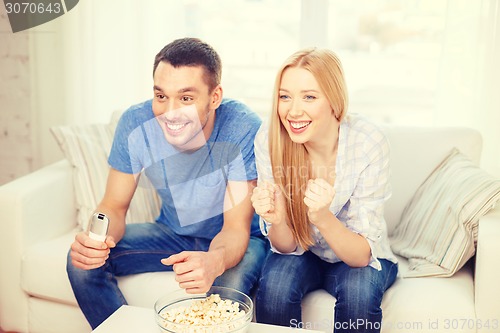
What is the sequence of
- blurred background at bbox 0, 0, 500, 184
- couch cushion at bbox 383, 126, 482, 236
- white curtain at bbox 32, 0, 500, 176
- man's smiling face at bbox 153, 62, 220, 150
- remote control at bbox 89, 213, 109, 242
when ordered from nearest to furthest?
1. remote control at bbox 89, 213, 109, 242
2. man's smiling face at bbox 153, 62, 220, 150
3. couch cushion at bbox 383, 126, 482, 236
4. blurred background at bbox 0, 0, 500, 184
5. white curtain at bbox 32, 0, 500, 176

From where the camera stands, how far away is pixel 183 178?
168cm

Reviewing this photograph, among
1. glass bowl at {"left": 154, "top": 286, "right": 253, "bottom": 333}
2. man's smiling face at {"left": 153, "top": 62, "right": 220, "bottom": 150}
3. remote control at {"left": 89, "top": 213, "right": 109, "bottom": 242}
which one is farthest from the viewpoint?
man's smiling face at {"left": 153, "top": 62, "right": 220, "bottom": 150}

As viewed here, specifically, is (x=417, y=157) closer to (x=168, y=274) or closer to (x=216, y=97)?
(x=216, y=97)

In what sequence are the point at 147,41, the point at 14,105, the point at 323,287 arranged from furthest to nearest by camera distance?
the point at 14,105
the point at 147,41
the point at 323,287

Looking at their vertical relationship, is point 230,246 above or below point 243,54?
below

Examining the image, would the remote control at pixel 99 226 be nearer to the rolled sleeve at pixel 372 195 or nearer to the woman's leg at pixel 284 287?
the woman's leg at pixel 284 287

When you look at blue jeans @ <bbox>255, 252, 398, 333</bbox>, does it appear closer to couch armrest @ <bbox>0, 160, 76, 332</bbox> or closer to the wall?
couch armrest @ <bbox>0, 160, 76, 332</bbox>

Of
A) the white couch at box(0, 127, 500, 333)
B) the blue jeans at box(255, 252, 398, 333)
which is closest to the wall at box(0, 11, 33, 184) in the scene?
the white couch at box(0, 127, 500, 333)

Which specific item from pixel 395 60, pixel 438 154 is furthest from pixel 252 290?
pixel 395 60

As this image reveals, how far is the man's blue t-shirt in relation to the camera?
5.37 ft

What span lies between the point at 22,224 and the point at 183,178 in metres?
0.48

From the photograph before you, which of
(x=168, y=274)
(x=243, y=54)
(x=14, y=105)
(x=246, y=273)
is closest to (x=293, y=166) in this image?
(x=246, y=273)

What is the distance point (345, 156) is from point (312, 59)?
25 cm

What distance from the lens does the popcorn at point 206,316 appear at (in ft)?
3.65
